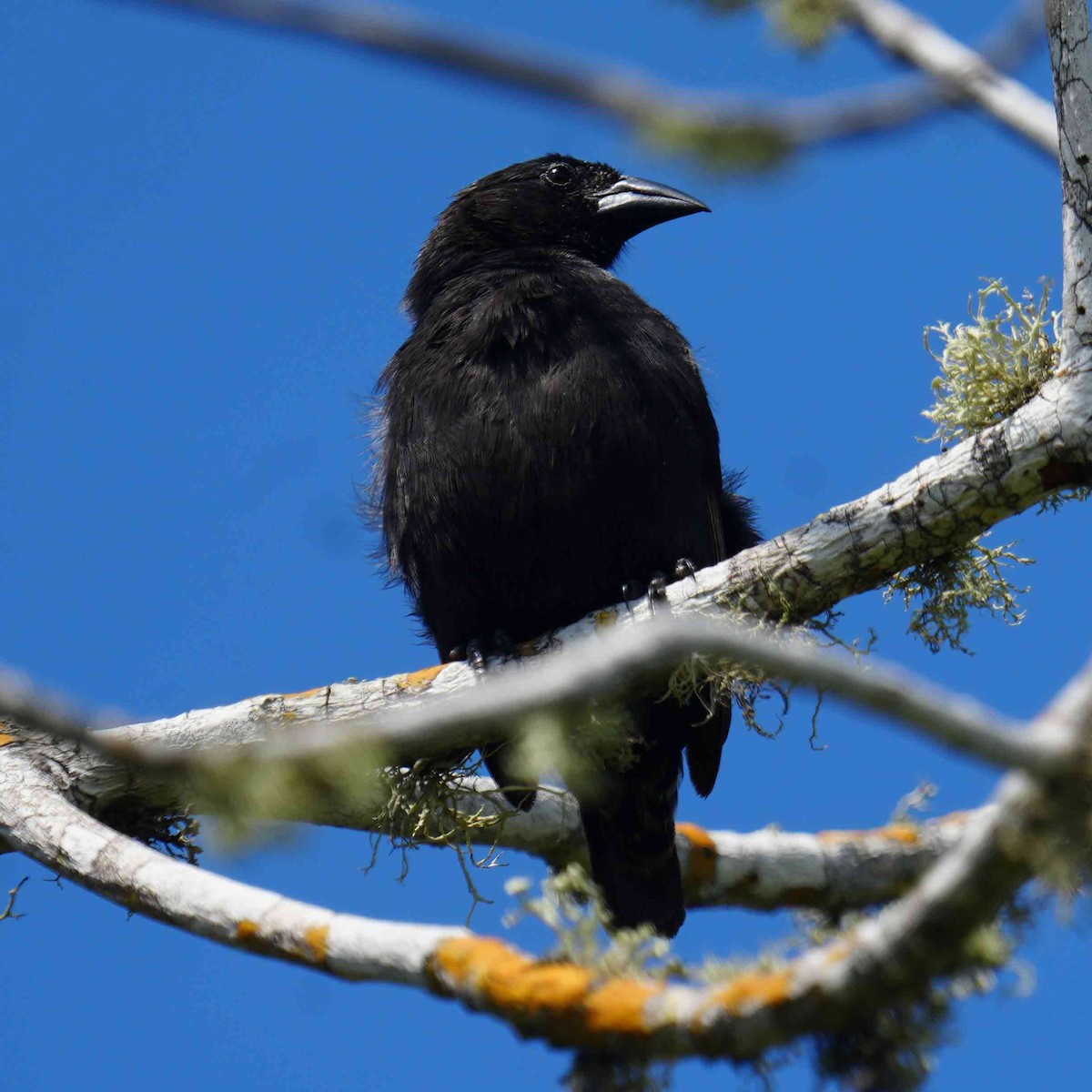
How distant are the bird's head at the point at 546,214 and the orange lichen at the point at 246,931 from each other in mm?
2705

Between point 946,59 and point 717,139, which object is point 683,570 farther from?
point 717,139

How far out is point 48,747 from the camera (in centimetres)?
395

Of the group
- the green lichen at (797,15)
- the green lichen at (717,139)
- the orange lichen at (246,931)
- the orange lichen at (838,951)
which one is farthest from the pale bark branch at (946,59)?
the orange lichen at (246,931)

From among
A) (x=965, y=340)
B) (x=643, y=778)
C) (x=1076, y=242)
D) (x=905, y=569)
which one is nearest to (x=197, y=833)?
(x=643, y=778)

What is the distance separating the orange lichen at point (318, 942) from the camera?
105 inches

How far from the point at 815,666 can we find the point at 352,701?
2.59 meters

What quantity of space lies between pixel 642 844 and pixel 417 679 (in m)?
0.95

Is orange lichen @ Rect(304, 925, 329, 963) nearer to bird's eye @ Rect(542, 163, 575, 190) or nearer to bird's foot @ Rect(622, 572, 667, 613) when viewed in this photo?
bird's foot @ Rect(622, 572, 667, 613)

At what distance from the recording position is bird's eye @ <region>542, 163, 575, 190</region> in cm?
557

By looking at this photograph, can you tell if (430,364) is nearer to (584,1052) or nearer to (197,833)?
(197,833)

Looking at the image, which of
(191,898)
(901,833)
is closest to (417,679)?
(191,898)

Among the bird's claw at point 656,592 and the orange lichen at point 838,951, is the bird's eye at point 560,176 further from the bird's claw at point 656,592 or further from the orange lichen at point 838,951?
the orange lichen at point 838,951

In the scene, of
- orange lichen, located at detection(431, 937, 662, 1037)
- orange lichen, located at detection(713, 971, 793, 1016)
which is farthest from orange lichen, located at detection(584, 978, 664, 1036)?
orange lichen, located at detection(713, 971, 793, 1016)

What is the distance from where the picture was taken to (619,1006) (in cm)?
213
